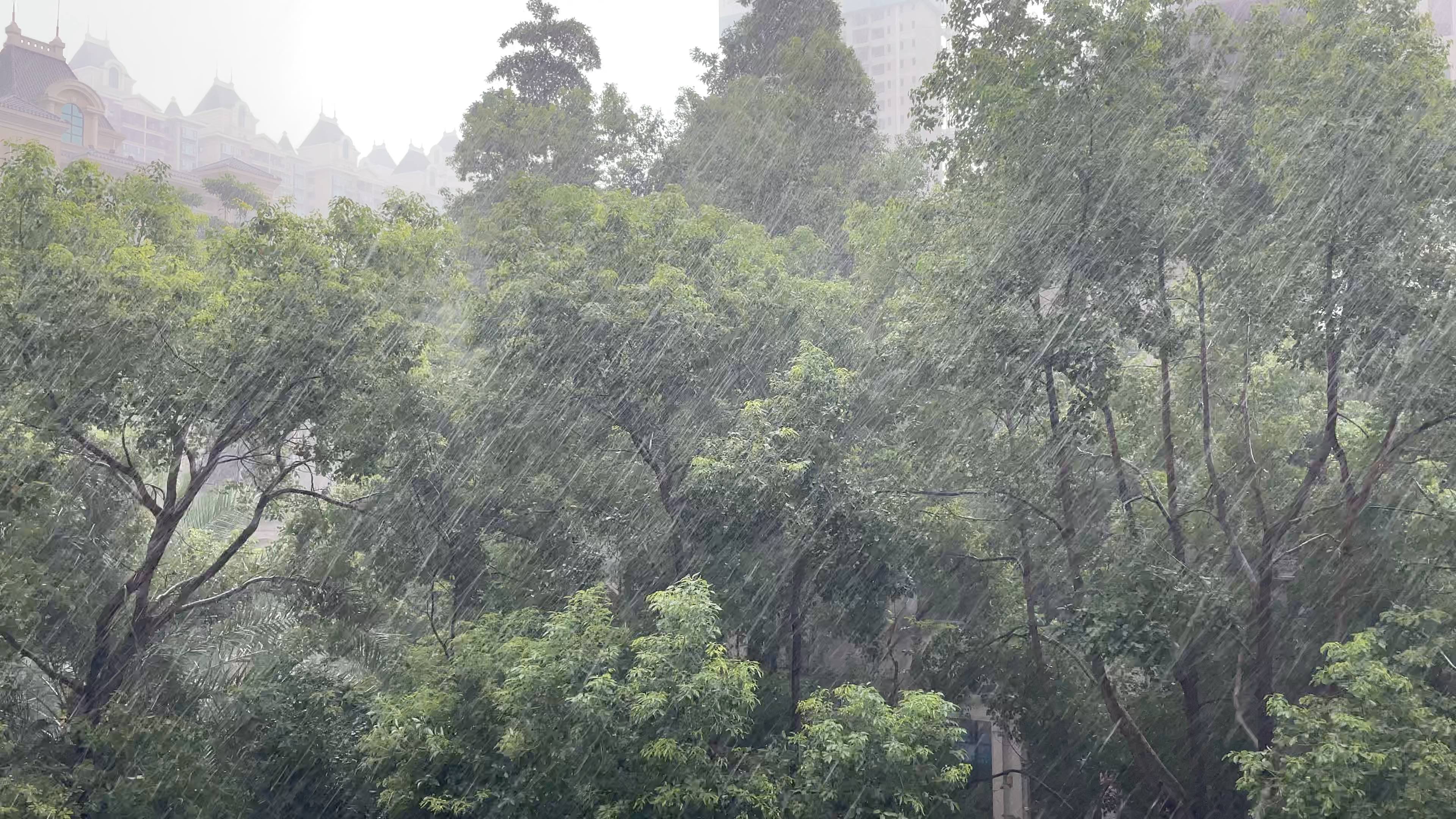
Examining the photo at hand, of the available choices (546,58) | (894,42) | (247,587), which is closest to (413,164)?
(894,42)

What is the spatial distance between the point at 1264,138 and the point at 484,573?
374 inches

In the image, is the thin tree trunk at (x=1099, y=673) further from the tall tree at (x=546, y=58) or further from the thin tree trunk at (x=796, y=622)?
the tall tree at (x=546, y=58)

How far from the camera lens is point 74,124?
153ft

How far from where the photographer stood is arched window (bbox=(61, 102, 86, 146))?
46.0 m

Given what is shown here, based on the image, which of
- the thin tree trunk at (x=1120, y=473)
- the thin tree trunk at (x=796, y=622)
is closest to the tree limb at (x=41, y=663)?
the thin tree trunk at (x=796, y=622)

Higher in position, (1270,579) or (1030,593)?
(1270,579)

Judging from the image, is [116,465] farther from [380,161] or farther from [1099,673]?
[380,161]

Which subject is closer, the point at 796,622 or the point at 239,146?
the point at 796,622

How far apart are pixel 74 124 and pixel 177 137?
27.9 m

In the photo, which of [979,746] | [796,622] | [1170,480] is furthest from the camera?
[979,746]

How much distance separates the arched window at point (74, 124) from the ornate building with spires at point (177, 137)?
0.04 metres

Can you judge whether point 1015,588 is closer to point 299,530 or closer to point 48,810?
point 299,530

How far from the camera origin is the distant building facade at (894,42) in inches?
3280

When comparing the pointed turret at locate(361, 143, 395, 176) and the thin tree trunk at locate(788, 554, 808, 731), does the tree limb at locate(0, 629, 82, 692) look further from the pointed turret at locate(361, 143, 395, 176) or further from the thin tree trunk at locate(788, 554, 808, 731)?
the pointed turret at locate(361, 143, 395, 176)
